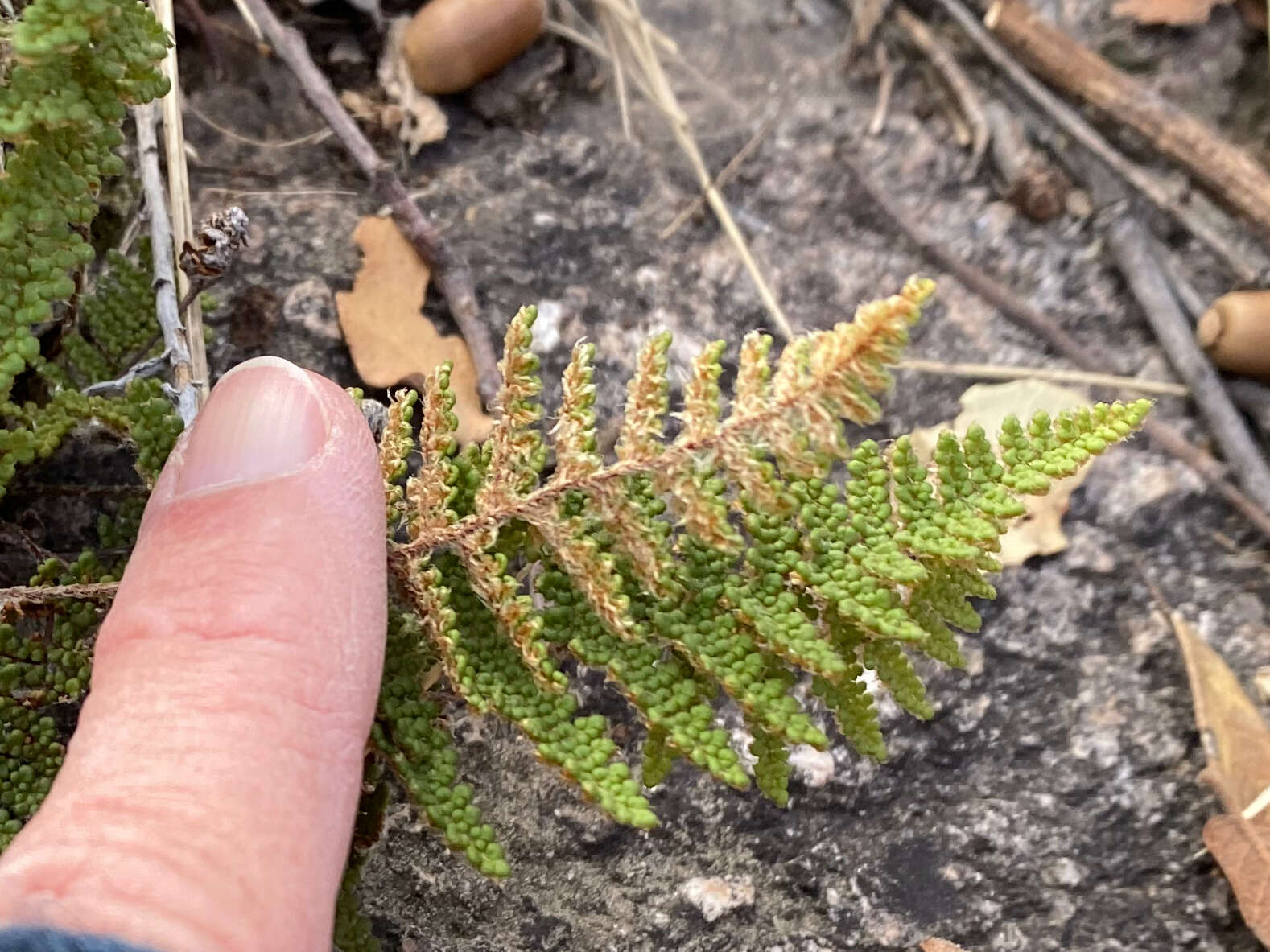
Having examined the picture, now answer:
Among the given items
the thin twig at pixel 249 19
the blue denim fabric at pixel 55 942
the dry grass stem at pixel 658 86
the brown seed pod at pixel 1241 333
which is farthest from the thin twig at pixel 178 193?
the brown seed pod at pixel 1241 333

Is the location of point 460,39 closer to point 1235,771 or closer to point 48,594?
point 48,594

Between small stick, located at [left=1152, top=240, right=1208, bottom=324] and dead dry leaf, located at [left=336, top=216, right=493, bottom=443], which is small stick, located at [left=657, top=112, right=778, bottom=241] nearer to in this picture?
dead dry leaf, located at [left=336, top=216, right=493, bottom=443]

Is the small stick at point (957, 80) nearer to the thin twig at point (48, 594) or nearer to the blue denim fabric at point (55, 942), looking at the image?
the thin twig at point (48, 594)

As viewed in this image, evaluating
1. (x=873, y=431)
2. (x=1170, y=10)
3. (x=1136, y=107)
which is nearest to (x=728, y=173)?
(x=873, y=431)

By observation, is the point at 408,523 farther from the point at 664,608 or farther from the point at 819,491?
the point at 819,491

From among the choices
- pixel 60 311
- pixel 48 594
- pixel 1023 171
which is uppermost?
pixel 60 311


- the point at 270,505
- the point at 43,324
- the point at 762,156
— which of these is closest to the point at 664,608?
the point at 270,505

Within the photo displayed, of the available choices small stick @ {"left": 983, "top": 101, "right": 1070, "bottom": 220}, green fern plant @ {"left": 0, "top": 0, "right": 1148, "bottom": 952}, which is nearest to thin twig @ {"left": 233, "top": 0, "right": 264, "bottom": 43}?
green fern plant @ {"left": 0, "top": 0, "right": 1148, "bottom": 952}
